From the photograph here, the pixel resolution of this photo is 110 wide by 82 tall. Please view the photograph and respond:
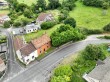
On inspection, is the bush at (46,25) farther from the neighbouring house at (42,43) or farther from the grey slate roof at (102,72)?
the grey slate roof at (102,72)

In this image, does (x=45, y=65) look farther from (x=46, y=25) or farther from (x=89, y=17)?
(x=89, y=17)

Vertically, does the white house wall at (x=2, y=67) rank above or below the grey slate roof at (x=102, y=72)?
below

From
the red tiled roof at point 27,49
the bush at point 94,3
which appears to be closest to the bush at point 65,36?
the red tiled roof at point 27,49

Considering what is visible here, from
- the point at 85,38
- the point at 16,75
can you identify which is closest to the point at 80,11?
the point at 85,38

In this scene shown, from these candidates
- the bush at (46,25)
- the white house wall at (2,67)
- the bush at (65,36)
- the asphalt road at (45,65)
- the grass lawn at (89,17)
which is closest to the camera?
the asphalt road at (45,65)

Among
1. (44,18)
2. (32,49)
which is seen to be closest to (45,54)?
(32,49)

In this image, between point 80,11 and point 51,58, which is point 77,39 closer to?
point 51,58

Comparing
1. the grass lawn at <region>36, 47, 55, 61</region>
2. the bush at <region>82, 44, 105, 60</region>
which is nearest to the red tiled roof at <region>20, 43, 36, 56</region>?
the grass lawn at <region>36, 47, 55, 61</region>

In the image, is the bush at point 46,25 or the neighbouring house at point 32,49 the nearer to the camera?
the neighbouring house at point 32,49
